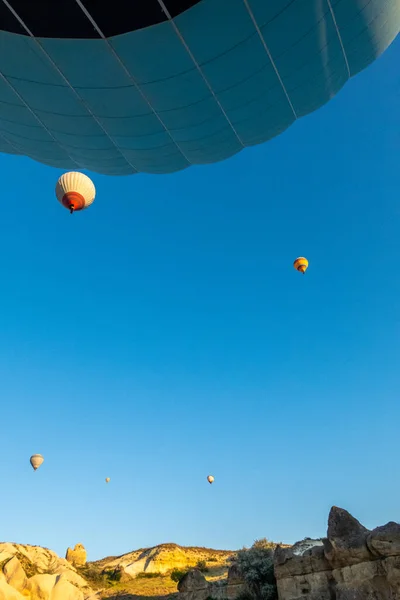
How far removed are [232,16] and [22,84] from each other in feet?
16.0

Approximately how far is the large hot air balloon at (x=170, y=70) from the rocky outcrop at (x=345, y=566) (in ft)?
47.7

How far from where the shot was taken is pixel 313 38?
8.61 meters

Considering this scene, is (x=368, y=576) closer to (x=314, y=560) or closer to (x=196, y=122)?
(x=314, y=560)

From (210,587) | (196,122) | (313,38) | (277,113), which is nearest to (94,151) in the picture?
(196,122)

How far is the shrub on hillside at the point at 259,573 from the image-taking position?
19.4 m

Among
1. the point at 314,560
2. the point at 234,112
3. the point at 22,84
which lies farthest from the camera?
the point at 314,560

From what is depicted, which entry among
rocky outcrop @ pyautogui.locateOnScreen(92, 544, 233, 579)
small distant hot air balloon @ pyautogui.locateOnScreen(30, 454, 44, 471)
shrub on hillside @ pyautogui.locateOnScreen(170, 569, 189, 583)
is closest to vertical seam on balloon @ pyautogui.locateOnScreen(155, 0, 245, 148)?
small distant hot air balloon @ pyautogui.locateOnScreen(30, 454, 44, 471)

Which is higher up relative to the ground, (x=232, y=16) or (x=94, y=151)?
(x=94, y=151)

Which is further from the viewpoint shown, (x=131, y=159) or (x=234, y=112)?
(x=131, y=159)

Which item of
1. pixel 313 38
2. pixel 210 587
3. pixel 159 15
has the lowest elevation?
pixel 210 587

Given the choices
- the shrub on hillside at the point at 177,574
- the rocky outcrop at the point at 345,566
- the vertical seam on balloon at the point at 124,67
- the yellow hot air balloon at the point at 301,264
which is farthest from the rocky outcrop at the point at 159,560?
the vertical seam on balloon at the point at 124,67

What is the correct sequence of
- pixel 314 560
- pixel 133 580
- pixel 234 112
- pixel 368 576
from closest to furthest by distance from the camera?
1. pixel 234 112
2. pixel 368 576
3. pixel 314 560
4. pixel 133 580

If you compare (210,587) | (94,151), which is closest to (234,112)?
(94,151)

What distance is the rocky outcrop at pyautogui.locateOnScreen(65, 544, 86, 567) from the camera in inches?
1703
